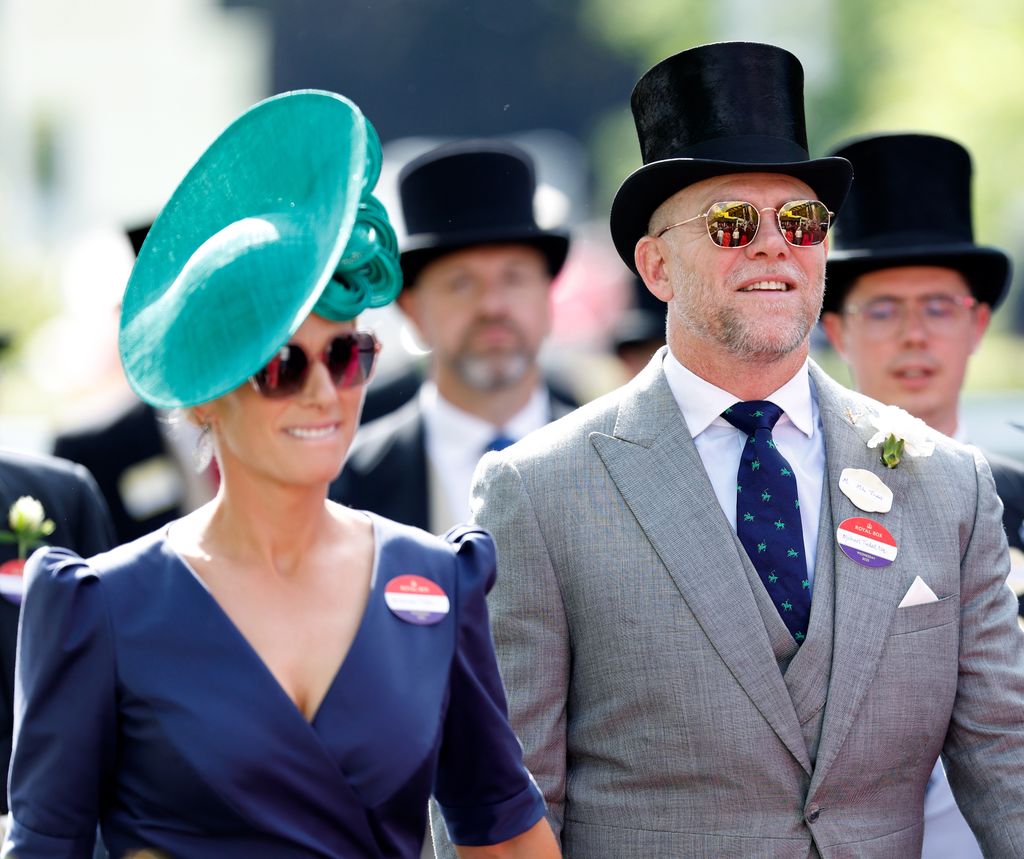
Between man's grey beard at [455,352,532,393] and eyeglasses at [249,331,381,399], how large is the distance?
3576mm

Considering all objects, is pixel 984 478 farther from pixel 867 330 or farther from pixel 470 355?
Answer: pixel 470 355

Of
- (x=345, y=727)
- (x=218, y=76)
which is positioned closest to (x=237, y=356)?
(x=345, y=727)

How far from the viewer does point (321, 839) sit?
10.2 feet

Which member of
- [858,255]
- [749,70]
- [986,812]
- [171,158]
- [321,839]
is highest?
[749,70]

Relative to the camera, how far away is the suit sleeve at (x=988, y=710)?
4043 millimetres

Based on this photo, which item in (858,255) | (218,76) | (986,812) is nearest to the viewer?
(986,812)

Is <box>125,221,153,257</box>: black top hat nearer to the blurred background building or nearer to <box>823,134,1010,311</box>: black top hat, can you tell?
<box>823,134,1010,311</box>: black top hat

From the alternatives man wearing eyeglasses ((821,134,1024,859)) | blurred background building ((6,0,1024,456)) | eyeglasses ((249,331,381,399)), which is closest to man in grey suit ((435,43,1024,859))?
eyeglasses ((249,331,381,399))

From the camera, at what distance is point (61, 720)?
3.03m

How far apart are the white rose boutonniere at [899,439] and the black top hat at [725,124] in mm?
591

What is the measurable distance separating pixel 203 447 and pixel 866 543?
151cm

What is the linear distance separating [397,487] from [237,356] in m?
3.40

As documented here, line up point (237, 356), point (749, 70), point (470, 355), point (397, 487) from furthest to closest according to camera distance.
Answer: point (470, 355), point (397, 487), point (749, 70), point (237, 356)

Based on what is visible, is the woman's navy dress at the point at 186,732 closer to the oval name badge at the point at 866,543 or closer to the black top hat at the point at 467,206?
the oval name badge at the point at 866,543
